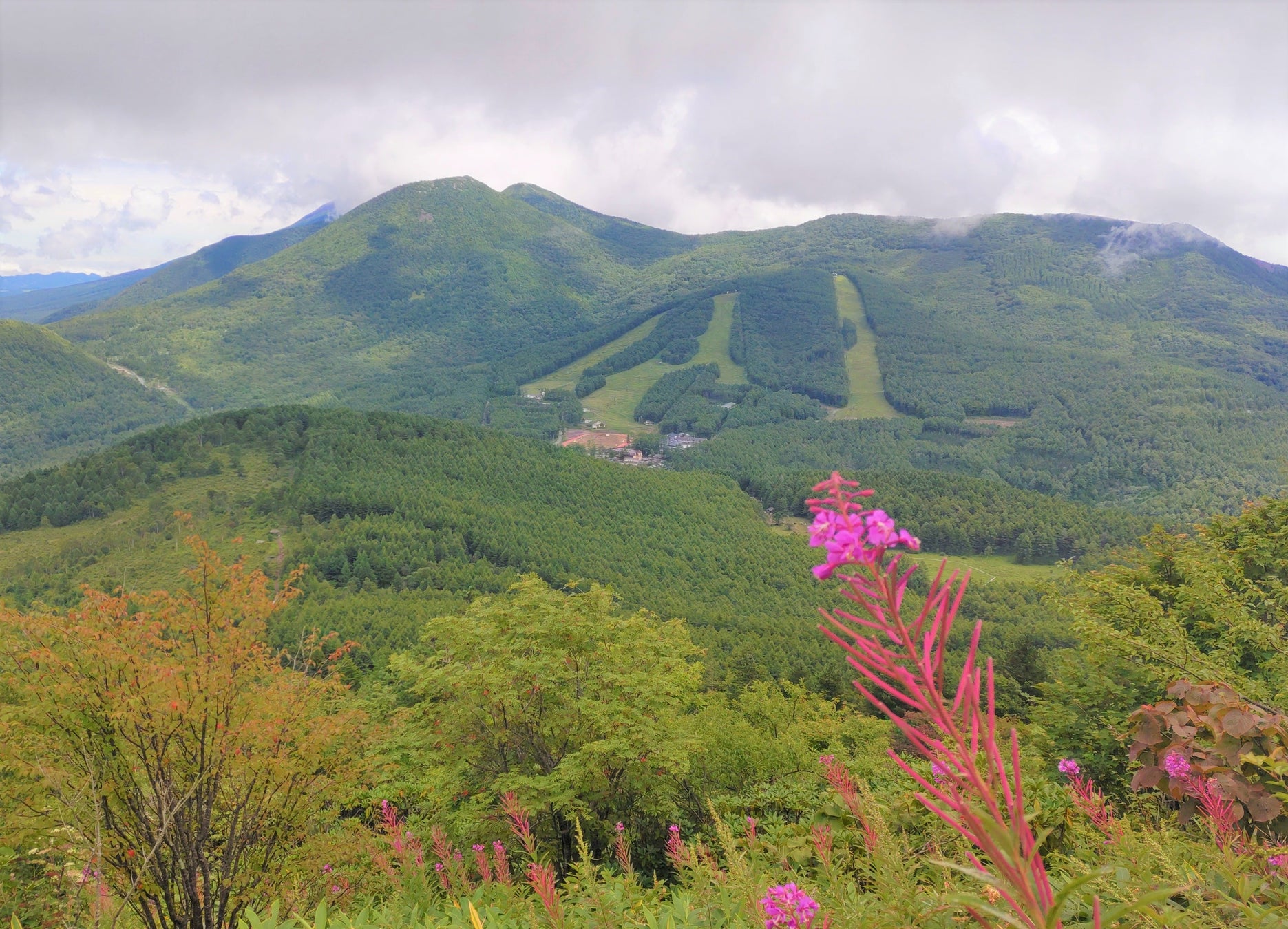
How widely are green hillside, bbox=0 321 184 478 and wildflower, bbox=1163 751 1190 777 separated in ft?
621

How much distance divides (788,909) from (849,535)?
2290mm

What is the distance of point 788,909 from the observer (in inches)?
110

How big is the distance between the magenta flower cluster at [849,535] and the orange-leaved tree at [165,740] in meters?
6.40

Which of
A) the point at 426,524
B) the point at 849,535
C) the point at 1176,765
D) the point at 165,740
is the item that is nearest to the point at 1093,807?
the point at 1176,765

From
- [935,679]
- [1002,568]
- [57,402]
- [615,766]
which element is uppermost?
[57,402]

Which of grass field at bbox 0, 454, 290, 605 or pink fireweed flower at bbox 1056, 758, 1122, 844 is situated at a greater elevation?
pink fireweed flower at bbox 1056, 758, 1122, 844

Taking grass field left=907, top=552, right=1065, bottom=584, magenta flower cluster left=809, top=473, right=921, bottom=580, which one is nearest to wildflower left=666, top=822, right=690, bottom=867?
magenta flower cluster left=809, top=473, right=921, bottom=580

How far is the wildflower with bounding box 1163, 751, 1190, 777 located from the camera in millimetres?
4356

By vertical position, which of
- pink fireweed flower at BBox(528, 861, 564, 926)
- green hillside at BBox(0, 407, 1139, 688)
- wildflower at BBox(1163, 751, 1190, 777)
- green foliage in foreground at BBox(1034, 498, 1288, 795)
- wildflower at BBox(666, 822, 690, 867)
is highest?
wildflower at BBox(1163, 751, 1190, 777)

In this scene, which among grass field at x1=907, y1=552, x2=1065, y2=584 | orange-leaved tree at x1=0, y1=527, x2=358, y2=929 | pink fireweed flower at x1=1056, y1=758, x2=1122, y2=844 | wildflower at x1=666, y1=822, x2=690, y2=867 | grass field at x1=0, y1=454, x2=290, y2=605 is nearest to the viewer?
pink fireweed flower at x1=1056, y1=758, x2=1122, y2=844

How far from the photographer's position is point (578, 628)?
476 inches

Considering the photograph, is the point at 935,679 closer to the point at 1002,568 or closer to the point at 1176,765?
the point at 1176,765

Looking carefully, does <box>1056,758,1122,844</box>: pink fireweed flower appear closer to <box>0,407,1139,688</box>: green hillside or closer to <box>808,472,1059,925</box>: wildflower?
<box>808,472,1059,925</box>: wildflower

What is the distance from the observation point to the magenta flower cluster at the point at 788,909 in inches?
Result: 108
